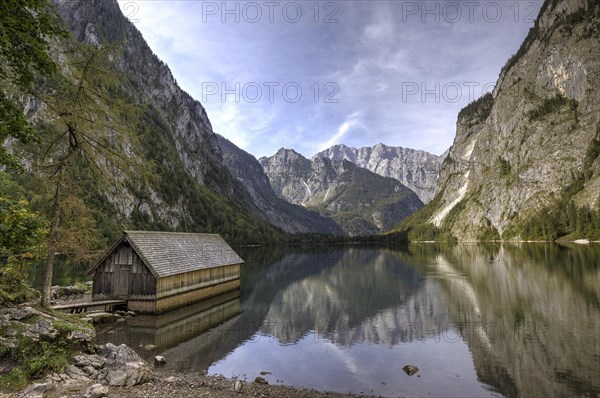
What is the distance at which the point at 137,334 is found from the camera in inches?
1200

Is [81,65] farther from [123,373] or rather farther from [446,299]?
[446,299]

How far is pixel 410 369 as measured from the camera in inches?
916

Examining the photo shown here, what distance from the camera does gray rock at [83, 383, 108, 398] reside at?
15.8 metres

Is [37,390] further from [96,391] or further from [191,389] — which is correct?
[191,389]

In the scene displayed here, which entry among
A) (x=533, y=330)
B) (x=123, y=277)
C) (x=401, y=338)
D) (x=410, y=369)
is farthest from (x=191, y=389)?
(x=533, y=330)

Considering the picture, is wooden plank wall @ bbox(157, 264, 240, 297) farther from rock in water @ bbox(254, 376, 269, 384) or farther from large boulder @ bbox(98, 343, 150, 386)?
rock in water @ bbox(254, 376, 269, 384)

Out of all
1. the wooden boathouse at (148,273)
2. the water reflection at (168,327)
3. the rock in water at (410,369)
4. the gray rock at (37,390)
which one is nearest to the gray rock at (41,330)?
the gray rock at (37,390)

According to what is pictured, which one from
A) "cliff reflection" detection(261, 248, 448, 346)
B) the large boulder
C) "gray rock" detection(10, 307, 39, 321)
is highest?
"gray rock" detection(10, 307, 39, 321)

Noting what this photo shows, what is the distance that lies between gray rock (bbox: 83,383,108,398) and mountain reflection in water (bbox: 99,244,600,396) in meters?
6.96

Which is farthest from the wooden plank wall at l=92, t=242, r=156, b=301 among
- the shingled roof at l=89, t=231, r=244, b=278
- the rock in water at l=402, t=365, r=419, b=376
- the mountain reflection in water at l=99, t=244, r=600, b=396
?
the rock in water at l=402, t=365, r=419, b=376

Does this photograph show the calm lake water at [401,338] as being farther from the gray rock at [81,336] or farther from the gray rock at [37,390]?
the gray rock at [37,390]

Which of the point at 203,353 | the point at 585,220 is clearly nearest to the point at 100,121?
the point at 203,353

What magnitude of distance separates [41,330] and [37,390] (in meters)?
5.68

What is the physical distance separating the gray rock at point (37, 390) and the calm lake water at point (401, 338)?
8196mm
